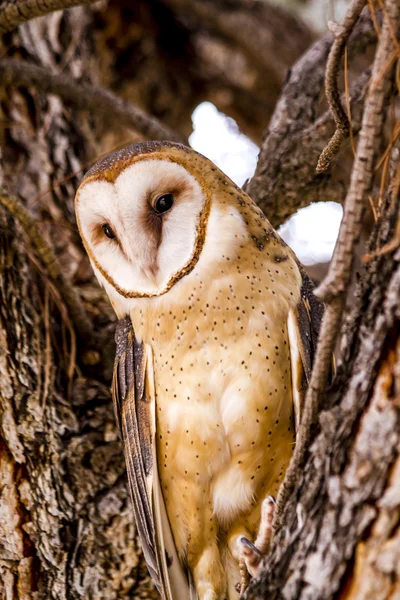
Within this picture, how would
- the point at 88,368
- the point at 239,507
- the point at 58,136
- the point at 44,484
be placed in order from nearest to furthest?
the point at 239,507, the point at 44,484, the point at 88,368, the point at 58,136

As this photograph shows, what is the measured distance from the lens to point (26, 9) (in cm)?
189

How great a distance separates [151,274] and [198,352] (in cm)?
24

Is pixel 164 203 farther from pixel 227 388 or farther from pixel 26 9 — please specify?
pixel 26 9

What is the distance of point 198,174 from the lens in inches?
68.9

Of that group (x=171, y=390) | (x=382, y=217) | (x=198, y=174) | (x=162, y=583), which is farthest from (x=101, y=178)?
(x=162, y=583)

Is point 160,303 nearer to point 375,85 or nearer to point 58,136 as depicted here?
point 375,85

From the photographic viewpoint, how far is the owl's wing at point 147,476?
1.70 metres

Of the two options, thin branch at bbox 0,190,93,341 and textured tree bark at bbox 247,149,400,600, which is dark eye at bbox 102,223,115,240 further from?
textured tree bark at bbox 247,149,400,600

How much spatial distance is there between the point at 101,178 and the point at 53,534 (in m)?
0.91

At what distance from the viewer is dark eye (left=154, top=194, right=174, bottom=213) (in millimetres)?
1719

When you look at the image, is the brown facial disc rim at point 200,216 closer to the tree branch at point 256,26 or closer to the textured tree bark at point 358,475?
the textured tree bark at point 358,475

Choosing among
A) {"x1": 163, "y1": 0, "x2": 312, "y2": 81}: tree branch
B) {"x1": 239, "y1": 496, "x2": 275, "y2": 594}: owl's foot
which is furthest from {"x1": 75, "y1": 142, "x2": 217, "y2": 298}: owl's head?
{"x1": 163, "y1": 0, "x2": 312, "y2": 81}: tree branch

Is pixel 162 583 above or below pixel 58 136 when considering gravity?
below

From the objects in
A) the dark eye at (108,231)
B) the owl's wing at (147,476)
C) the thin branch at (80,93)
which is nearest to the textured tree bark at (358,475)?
the owl's wing at (147,476)
